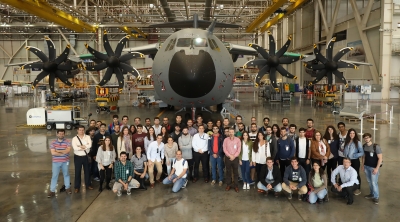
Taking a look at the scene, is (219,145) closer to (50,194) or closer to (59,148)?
(59,148)

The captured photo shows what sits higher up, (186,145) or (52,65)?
(52,65)

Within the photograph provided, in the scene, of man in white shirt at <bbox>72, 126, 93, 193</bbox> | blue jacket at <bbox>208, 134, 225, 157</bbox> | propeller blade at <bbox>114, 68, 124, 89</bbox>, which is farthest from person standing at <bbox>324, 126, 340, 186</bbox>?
propeller blade at <bbox>114, 68, 124, 89</bbox>

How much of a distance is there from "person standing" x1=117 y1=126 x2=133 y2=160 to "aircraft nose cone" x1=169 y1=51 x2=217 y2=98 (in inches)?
132

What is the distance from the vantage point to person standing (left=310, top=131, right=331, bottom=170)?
21.1 ft

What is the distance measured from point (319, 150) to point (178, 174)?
3.13 meters

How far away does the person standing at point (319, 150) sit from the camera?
21.1 feet

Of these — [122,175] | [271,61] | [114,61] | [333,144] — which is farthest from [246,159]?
[114,61]

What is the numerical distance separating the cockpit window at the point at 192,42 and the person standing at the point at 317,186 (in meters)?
6.35

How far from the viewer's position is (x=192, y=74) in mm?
9820

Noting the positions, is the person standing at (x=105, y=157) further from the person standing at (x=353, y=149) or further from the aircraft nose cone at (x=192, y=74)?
the person standing at (x=353, y=149)

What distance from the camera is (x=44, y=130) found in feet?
48.1

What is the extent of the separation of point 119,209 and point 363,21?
108 ft

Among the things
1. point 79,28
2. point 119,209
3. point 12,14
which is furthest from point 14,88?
point 119,209

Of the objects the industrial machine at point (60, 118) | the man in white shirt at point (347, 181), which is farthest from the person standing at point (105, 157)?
the industrial machine at point (60, 118)
